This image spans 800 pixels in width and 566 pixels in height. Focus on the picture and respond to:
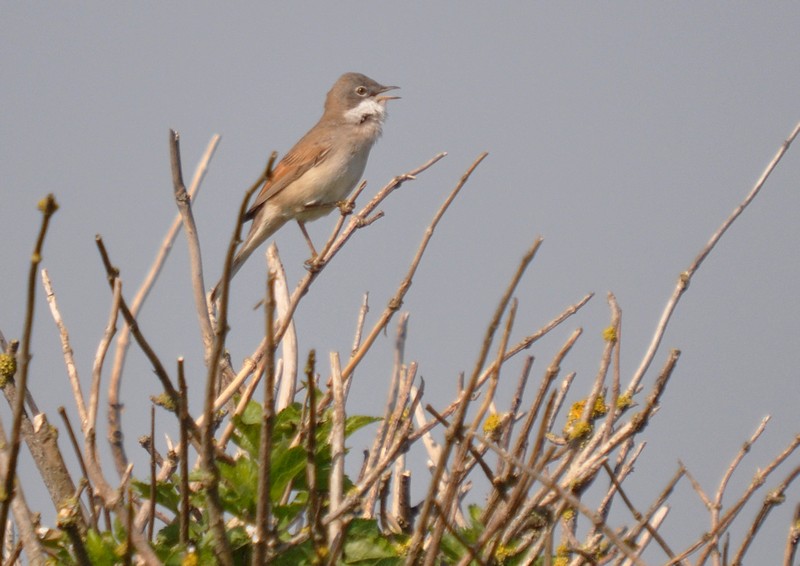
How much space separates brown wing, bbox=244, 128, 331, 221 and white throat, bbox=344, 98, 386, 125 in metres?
0.39

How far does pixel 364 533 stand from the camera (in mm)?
2342

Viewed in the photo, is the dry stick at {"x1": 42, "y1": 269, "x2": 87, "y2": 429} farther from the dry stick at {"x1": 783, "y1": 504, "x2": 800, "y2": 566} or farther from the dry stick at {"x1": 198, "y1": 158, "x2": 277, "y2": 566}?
the dry stick at {"x1": 783, "y1": 504, "x2": 800, "y2": 566}

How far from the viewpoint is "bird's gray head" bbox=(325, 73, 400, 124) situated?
32.5ft

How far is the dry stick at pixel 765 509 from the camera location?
2.19m

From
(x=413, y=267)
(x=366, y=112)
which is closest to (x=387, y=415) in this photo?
(x=413, y=267)

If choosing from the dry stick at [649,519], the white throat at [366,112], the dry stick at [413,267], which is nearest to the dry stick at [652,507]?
the dry stick at [649,519]

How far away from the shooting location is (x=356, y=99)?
10.3 meters

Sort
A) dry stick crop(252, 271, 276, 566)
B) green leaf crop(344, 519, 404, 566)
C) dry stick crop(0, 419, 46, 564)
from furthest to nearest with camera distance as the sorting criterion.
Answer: green leaf crop(344, 519, 404, 566), dry stick crop(0, 419, 46, 564), dry stick crop(252, 271, 276, 566)

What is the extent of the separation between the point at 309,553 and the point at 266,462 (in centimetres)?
52

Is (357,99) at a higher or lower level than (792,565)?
higher

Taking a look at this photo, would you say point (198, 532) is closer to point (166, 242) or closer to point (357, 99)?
point (166, 242)

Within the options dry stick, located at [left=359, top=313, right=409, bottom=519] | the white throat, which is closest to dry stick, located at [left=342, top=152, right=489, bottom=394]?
dry stick, located at [left=359, top=313, right=409, bottom=519]

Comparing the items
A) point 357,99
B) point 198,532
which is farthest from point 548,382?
point 357,99

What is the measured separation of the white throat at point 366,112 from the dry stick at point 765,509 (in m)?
7.86
